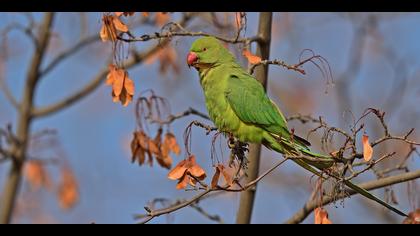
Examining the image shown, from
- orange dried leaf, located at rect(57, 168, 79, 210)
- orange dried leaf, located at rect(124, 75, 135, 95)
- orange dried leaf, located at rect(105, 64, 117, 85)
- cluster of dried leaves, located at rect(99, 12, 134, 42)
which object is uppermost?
cluster of dried leaves, located at rect(99, 12, 134, 42)

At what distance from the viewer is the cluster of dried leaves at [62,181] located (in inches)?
196

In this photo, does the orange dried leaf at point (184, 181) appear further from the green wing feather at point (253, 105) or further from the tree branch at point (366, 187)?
the green wing feather at point (253, 105)

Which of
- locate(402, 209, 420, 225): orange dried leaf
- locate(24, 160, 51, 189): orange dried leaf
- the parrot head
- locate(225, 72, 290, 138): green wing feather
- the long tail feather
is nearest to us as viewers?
the long tail feather

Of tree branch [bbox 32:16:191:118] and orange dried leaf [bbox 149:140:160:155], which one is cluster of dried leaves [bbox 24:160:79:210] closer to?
tree branch [bbox 32:16:191:118]

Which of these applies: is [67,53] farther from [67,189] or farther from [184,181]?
[184,181]

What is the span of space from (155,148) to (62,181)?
2.30m

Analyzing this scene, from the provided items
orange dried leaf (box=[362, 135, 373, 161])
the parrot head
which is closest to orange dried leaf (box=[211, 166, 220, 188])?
orange dried leaf (box=[362, 135, 373, 161])

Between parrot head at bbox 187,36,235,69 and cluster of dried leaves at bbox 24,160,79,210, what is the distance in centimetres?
222

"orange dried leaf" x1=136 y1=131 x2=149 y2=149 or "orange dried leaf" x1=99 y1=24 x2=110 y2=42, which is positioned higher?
"orange dried leaf" x1=99 y1=24 x2=110 y2=42

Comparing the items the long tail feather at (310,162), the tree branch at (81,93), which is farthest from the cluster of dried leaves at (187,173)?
the tree branch at (81,93)

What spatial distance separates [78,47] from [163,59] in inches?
36.7

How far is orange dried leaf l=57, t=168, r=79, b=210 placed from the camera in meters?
5.03

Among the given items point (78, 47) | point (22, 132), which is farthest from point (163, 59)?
point (22, 132)
